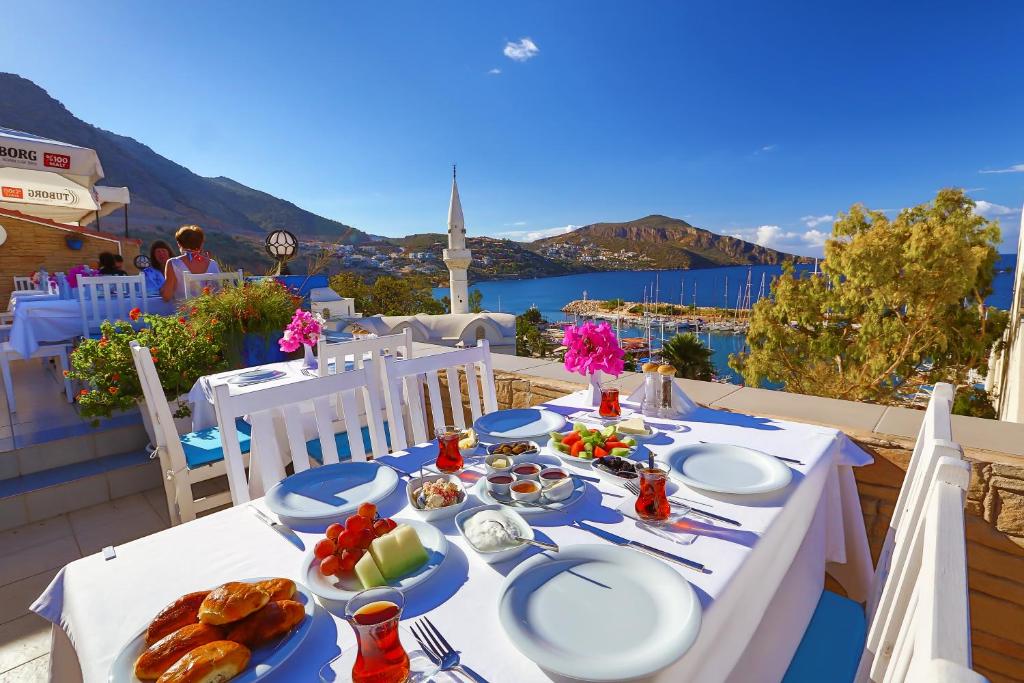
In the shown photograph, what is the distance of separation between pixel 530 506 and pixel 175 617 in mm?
698

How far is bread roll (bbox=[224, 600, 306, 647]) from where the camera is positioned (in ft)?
2.20

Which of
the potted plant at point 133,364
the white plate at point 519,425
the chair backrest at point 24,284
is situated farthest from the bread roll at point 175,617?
the chair backrest at point 24,284

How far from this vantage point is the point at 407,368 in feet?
6.32

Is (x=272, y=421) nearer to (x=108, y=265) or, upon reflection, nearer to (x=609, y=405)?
(x=609, y=405)

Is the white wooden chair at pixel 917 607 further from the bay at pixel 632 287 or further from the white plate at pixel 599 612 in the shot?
the bay at pixel 632 287

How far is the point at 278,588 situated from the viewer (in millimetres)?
733

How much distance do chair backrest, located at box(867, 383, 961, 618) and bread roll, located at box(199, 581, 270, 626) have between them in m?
1.23

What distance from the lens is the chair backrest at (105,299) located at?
3969 mm

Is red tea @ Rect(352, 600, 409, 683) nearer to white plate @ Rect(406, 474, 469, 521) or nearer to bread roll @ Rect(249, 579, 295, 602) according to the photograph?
bread roll @ Rect(249, 579, 295, 602)

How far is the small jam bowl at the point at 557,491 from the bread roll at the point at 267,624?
1.93 ft

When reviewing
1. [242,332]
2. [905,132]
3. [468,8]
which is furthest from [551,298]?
[242,332]

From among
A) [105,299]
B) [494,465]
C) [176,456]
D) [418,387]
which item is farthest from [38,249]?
[494,465]

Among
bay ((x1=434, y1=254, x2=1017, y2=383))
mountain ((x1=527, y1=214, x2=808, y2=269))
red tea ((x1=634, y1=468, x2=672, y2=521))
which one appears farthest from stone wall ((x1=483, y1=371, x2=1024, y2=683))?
mountain ((x1=527, y1=214, x2=808, y2=269))

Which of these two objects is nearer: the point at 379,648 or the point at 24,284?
the point at 379,648
